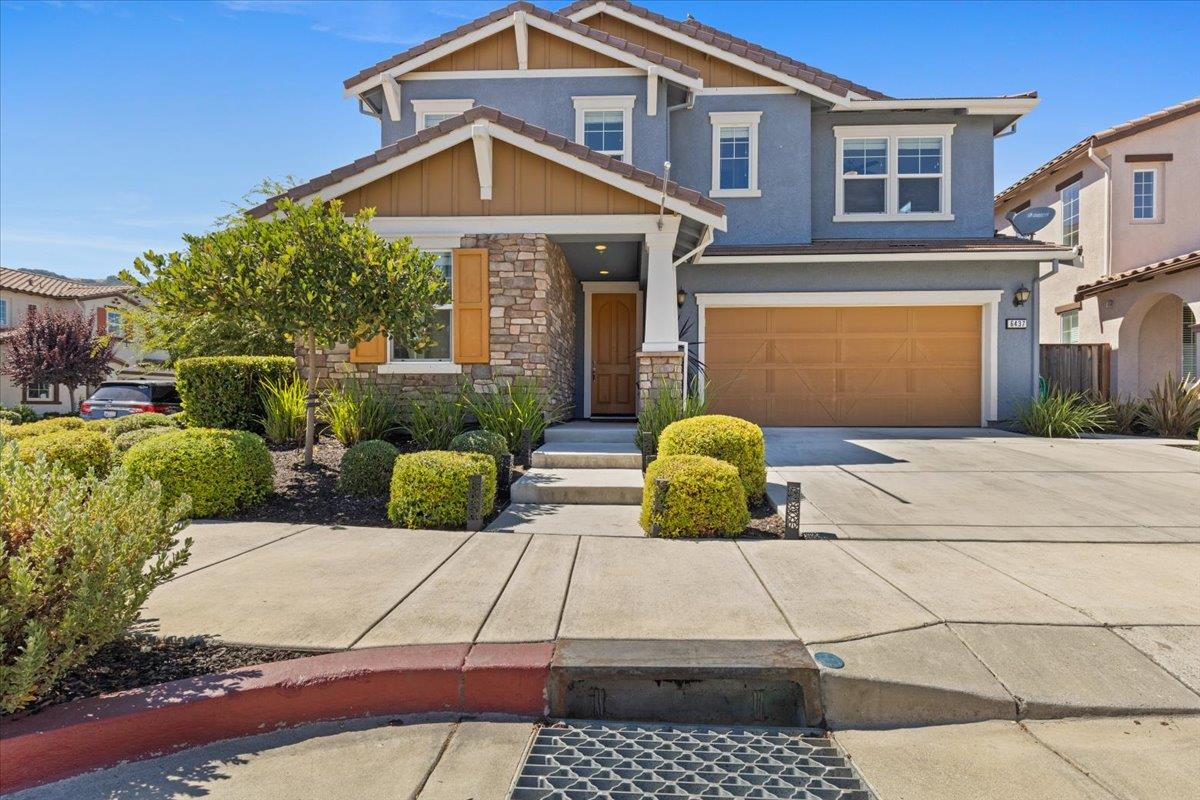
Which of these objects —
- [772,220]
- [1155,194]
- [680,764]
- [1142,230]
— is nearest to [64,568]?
[680,764]

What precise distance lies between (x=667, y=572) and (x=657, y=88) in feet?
33.4

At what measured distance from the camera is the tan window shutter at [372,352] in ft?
29.2

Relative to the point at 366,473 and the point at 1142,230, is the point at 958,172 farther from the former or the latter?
the point at 366,473

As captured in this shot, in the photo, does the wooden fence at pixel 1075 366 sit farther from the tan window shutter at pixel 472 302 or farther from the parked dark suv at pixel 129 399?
the parked dark suv at pixel 129 399

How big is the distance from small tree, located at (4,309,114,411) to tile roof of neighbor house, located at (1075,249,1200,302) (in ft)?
92.4

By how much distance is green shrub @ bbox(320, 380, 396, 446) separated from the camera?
791 cm

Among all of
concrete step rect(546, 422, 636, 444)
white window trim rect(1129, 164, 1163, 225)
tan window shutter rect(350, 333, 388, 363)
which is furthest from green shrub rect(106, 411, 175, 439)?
white window trim rect(1129, 164, 1163, 225)

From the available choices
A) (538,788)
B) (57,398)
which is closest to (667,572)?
(538,788)

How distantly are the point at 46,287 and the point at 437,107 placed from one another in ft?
80.9

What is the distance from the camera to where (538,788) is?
224cm

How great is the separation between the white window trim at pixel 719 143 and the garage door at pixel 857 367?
8.13ft

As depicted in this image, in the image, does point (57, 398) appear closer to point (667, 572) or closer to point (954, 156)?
point (667, 572)

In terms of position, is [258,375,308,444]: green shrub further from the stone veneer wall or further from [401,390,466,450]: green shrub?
[401,390,466,450]: green shrub

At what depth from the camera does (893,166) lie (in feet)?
40.7
